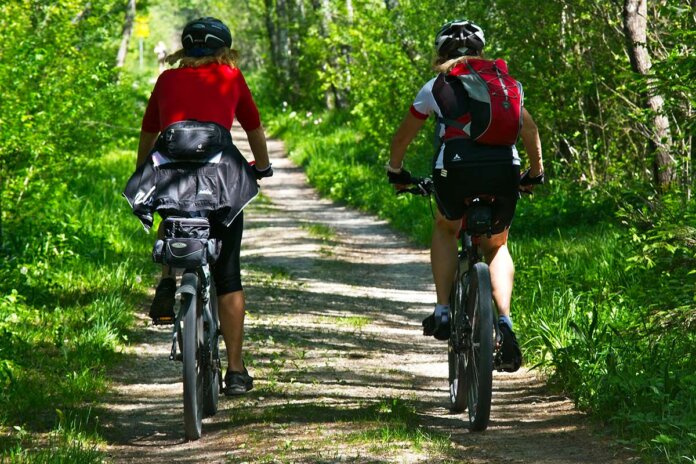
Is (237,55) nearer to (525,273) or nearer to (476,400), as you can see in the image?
(476,400)

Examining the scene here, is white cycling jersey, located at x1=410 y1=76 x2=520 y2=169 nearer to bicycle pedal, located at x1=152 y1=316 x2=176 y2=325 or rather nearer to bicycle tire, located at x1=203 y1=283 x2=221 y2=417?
bicycle tire, located at x1=203 y1=283 x2=221 y2=417

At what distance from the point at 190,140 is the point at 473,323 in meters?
1.66

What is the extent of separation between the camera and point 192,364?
15.5ft

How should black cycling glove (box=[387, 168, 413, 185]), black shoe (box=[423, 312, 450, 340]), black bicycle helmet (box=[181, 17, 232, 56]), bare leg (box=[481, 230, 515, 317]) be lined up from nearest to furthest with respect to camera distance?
black bicycle helmet (box=[181, 17, 232, 56]) < bare leg (box=[481, 230, 515, 317]) < black cycling glove (box=[387, 168, 413, 185]) < black shoe (box=[423, 312, 450, 340])

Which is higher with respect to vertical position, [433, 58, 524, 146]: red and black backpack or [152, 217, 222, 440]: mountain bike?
Result: [433, 58, 524, 146]: red and black backpack

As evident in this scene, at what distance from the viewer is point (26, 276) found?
27.7ft

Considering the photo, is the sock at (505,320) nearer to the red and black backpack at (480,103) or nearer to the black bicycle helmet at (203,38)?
the red and black backpack at (480,103)

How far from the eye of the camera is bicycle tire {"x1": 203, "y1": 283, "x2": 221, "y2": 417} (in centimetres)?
514

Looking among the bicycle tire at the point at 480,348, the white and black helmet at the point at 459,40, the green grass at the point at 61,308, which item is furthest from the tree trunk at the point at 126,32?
the bicycle tire at the point at 480,348

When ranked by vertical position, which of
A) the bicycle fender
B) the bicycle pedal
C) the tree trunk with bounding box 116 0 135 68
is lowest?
the bicycle pedal

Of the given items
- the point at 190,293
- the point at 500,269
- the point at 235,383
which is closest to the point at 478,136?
the point at 500,269

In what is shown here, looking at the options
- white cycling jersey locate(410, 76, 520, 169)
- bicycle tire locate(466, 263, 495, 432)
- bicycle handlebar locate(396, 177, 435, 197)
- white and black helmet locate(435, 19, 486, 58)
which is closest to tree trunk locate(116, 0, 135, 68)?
bicycle handlebar locate(396, 177, 435, 197)

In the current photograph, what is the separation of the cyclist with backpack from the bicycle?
69 millimetres

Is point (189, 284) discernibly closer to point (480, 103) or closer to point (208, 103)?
point (208, 103)
